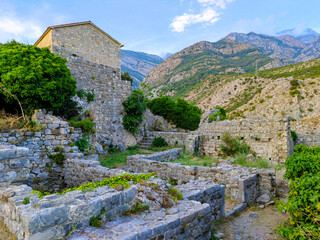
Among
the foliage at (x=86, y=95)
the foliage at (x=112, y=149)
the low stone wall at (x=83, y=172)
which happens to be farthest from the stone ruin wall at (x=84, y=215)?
the foliage at (x=112, y=149)

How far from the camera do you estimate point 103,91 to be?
1480 cm

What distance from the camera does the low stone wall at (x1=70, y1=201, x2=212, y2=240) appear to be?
2525mm

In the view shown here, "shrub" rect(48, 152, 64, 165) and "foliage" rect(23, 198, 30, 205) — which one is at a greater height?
"foliage" rect(23, 198, 30, 205)

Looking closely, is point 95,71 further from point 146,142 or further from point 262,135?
point 262,135

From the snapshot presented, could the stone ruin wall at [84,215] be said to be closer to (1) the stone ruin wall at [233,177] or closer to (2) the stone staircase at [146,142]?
(1) the stone ruin wall at [233,177]

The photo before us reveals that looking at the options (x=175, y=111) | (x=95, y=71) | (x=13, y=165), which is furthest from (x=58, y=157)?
(x=175, y=111)

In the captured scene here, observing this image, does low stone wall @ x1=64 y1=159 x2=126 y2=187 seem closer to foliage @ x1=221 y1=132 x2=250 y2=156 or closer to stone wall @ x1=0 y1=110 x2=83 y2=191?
stone wall @ x1=0 y1=110 x2=83 y2=191

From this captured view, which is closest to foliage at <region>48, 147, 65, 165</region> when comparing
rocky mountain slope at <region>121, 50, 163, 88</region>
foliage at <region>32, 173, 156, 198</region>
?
foliage at <region>32, 173, 156, 198</region>

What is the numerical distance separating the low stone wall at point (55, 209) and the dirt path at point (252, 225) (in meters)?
2.56

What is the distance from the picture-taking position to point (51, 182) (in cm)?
659

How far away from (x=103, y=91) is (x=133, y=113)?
2.84 m

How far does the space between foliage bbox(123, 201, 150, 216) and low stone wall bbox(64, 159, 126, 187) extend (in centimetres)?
191

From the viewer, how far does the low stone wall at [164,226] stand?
8.29ft

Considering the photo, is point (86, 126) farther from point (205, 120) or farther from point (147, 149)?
point (205, 120)
